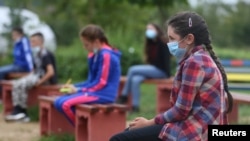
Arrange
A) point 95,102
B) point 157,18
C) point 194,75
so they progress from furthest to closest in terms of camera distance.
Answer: point 157,18 < point 95,102 < point 194,75

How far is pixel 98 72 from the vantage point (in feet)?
24.6

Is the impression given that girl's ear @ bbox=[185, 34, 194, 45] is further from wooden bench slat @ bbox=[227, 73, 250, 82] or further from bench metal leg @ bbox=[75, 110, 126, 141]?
wooden bench slat @ bbox=[227, 73, 250, 82]

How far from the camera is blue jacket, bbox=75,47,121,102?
744 centimetres

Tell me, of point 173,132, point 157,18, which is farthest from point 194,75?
point 157,18

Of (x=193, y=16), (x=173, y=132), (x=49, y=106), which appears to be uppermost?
(x=193, y=16)

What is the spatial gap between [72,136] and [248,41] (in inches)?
1609

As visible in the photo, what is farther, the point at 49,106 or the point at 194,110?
the point at 49,106

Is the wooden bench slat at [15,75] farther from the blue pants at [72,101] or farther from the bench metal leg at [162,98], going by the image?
the blue pants at [72,101]

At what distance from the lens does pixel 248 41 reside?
47875mm

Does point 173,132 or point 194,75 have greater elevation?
point 194,75

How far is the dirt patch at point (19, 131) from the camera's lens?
8781 mm

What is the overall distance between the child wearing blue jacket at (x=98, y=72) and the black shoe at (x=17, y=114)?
300 cm

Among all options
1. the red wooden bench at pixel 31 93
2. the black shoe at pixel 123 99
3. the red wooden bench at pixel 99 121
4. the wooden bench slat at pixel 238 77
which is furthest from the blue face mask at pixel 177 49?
the wooden bench slat at pixel 238 77

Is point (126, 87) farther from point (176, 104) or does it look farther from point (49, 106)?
point (176, 104)
